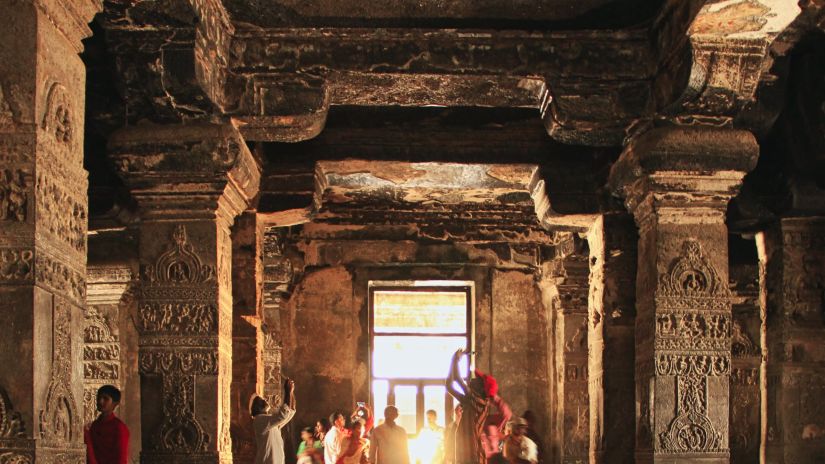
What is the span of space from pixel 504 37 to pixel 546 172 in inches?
92.6

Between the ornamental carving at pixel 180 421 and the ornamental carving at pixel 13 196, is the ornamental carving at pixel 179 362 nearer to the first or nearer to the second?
the ornamental carving at pixel 180 421

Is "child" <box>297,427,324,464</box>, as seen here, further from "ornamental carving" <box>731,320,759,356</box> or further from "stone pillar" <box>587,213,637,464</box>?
"ornamental carving" <box>731,320,759,356</box>

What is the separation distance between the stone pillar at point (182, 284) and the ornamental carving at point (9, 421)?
351 cm

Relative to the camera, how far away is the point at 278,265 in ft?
43.9

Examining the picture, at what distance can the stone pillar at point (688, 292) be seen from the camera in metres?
7.30

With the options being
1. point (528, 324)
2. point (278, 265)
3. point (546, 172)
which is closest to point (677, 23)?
point (546, 172)

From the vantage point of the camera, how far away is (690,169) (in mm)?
7312

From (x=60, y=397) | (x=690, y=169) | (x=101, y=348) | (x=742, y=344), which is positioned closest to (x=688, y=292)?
(x=690, y=169)

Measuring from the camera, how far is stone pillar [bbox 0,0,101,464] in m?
3.88

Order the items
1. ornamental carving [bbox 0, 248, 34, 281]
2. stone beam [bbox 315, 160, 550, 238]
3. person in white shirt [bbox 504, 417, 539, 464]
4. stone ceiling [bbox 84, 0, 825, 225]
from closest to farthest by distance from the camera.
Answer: ornamental carving [bbox 0, 248, 34, 281] < stone ceiling [bbox 84, 0, 825, 225] < person in white shirt [bbox 504, 417, 539, 464] < stone beam [bbox 315, 160, 550, 238]

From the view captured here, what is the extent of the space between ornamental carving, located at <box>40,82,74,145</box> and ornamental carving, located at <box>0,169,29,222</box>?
8.2 inches

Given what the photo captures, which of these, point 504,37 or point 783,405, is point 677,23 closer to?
point 504,37

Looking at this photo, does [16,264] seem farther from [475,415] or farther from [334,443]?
[334,443]

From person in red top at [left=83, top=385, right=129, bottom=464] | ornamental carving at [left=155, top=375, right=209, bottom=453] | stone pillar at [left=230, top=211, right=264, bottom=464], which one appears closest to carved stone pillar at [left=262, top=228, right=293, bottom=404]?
stone pillar at [left=230, top=211, right=264, bottom=464]
